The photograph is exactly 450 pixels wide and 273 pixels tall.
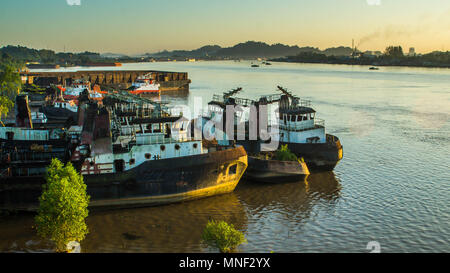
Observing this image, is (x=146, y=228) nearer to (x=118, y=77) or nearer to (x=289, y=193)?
(x=289, y=193)

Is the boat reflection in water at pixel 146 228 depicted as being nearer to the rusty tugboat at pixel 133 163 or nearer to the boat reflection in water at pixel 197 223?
the boat reflection in water at pixel 197 223

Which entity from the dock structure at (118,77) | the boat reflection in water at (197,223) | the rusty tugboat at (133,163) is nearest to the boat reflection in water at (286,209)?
the boat reflection in water at (197,223)

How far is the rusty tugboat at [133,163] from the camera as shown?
20.1 meters

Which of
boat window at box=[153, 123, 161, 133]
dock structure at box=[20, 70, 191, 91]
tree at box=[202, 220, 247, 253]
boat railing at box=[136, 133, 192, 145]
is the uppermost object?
dock structure at box=[20, 70, 191, 91]

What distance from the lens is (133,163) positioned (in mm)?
21062

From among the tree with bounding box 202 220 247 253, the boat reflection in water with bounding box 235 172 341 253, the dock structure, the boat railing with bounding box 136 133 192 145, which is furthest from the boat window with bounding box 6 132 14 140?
the dock structure

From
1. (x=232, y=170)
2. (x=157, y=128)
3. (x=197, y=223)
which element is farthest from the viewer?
(x=232, y=170)

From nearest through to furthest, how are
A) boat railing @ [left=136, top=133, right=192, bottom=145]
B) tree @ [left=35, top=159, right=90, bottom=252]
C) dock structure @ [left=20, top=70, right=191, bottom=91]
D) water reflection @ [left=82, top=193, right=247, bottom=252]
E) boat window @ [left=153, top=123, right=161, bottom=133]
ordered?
tree @ [left=35, top=159, right=90, bottom=252]
water reflection @ [left=82, top=193, right=247, bottom=252]
boat railing @ [left=136, top=133, right=192, bottom=145]
boat window @ [left=153, top=123, right=161, bottom=133]
dock structure @ [left=20, top=70, right=191, bottom=91]

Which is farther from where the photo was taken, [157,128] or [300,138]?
[300,138]

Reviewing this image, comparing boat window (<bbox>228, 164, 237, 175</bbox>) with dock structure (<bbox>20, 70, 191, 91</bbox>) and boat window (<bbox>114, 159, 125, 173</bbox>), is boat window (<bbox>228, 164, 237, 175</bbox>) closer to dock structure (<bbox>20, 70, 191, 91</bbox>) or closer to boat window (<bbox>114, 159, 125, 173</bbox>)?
boat window (<bbox>114, 159, 125, 173</bbox>)

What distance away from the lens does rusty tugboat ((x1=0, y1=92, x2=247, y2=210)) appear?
20.1 metres

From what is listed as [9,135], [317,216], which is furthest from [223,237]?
[9,135]

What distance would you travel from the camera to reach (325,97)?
78.4m

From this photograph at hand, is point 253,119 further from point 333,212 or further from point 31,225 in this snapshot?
point 31,225
